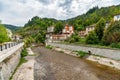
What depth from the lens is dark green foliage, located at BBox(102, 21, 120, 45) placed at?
101 feet

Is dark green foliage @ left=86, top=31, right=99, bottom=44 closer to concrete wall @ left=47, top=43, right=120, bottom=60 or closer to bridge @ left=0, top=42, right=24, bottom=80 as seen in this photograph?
concrete wall @ left=47, top=43, right=120, bottom=60

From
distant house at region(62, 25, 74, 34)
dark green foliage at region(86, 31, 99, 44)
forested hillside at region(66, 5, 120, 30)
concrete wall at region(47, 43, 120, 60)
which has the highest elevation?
forested hillside at region(66, 5, 120, 30)

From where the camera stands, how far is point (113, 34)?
31.7 metres

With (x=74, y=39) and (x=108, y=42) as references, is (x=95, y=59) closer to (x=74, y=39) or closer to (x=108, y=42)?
(x=108, y=42)

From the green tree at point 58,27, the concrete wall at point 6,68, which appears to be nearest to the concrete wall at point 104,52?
the concrete wall at point 6,68

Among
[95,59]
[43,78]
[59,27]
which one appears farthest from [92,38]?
[59,27]

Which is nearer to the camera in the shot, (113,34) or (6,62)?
(6,62)

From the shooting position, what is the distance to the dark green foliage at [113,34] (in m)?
30.7

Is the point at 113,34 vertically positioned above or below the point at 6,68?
above

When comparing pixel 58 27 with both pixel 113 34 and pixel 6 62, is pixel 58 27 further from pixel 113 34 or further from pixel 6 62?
pixel 6 62

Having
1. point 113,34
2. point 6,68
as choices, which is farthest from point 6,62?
point 113,34

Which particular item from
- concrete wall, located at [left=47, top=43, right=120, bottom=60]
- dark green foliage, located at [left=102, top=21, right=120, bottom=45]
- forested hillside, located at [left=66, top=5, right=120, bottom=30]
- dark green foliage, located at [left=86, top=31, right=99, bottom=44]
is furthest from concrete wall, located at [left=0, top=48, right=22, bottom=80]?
forested hillside, located at [left=66, top=5, right=120, bottom=30]

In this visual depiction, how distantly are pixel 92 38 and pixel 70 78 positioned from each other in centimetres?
2265

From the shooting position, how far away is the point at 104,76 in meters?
17.8
